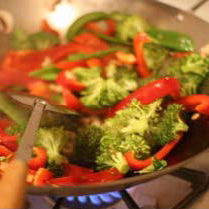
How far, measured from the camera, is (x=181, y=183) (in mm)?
1054

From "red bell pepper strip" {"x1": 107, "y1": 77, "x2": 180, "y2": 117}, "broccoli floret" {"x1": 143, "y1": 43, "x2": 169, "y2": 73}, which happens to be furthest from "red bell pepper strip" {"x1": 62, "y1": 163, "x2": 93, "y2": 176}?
"broccoli floret" {"x1": 143, "y1": 43, "x2": 169, "y2": 73}

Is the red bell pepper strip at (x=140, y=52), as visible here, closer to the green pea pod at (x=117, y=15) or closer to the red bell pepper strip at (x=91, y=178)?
the green pea pod at (x=117, y=15)

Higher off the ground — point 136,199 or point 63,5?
point 63,5

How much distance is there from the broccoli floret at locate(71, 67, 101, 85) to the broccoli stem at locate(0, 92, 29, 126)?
0.28 meters

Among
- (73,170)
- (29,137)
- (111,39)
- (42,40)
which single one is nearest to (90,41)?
(111,39)

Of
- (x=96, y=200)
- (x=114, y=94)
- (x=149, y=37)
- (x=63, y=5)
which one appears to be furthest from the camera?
(x=63, y=5)

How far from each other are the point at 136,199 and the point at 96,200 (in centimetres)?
9

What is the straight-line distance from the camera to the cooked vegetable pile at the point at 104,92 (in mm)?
1041

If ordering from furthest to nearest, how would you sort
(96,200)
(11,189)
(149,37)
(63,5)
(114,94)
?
(63,5)
(149,37)
(114,94)
(96,200)
(11,189)

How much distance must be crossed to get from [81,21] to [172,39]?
35cm

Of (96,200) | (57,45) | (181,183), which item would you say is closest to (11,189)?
→ (96,200)

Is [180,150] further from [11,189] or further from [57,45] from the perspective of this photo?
[57,45]

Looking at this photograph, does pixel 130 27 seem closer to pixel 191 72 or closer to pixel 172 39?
pixel 172 39

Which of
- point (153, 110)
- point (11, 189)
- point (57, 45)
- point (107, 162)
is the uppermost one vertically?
point (57, 45)
